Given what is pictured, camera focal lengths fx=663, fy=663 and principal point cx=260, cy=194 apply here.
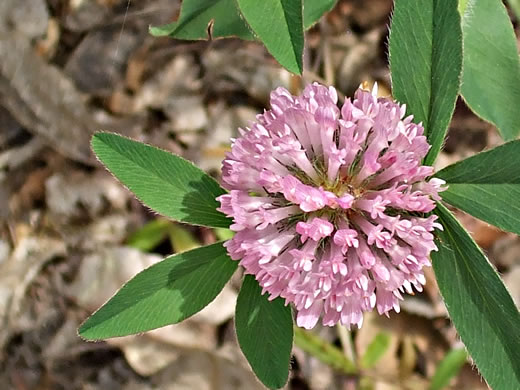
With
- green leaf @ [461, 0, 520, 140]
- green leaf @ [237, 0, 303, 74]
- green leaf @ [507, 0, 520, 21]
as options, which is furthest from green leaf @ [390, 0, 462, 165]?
green leaf @ [507, 0, 520, 21]

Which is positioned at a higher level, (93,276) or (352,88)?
(352,88)

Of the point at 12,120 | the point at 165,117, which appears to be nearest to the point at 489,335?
the point at 165,117

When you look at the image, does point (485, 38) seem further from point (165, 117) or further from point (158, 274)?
point (165, 117)

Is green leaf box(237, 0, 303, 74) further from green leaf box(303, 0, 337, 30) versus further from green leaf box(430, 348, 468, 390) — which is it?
green leaf box(430, 348, 468, 390)

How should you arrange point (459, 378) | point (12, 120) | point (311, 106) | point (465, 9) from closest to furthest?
point (311, 106) < point (465, 9) < point (459, 378) < point (12, 120)

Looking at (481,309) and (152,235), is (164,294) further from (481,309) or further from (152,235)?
(152,235)

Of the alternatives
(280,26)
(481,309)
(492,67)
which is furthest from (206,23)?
(481,309)
